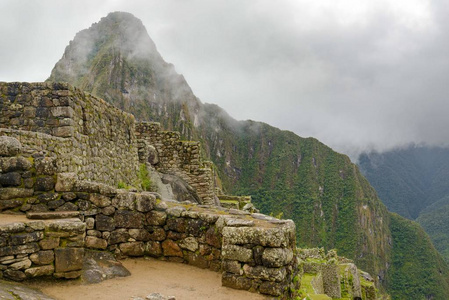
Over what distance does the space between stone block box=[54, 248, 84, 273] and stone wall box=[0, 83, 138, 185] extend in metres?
2.23

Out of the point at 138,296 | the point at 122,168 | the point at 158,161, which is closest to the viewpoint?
the point at 138,296

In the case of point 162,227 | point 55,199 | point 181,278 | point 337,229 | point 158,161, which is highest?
point 158,161

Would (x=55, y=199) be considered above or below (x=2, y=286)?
above

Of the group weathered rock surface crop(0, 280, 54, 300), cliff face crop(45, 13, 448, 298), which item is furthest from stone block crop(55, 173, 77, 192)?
cliff face crop(45, 13, 448, 298)

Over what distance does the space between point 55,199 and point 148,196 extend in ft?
5.09

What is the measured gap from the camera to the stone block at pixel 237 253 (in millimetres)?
4781

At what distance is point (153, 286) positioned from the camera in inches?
193

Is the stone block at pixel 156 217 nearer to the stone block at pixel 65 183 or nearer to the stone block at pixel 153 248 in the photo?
the stone block at pixel 153 248

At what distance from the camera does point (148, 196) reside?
6066 mm

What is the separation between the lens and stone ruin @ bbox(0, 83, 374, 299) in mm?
4426

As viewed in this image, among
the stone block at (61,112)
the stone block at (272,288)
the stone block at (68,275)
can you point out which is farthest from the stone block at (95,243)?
the stone block at (61,112)

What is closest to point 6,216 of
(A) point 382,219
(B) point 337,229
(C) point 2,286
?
(C) point 2,286

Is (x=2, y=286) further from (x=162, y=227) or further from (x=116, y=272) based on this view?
(x=162, y=227)

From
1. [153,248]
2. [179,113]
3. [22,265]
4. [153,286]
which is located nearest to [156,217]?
[153,248]
